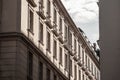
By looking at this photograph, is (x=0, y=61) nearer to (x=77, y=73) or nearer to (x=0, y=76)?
(x=0, y=76)

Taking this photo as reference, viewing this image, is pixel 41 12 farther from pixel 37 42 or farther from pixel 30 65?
pixel 30 65

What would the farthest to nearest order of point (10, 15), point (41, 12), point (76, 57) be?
point (76, 57)
point (41, 12)
point (10, 15)

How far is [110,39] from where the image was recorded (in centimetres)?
3962

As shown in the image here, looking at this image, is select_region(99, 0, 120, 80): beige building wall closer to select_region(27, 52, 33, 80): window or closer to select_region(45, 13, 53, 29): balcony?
select_region(27, 52, 33, 80): window

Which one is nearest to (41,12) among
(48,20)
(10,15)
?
(48,20)

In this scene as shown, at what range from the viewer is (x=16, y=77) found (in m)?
53.5

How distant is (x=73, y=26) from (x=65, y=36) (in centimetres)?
613

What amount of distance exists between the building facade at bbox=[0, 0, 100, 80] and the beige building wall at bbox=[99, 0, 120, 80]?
1543 centimetres

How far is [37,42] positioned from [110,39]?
20904mm

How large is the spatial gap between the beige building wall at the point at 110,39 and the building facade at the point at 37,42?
1543 cm

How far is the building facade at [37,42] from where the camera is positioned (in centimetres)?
5438

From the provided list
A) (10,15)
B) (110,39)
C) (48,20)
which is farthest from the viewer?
(48,20)

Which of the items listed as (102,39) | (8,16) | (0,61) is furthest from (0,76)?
(102,39)

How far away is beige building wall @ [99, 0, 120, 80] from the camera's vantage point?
38.7 metres
